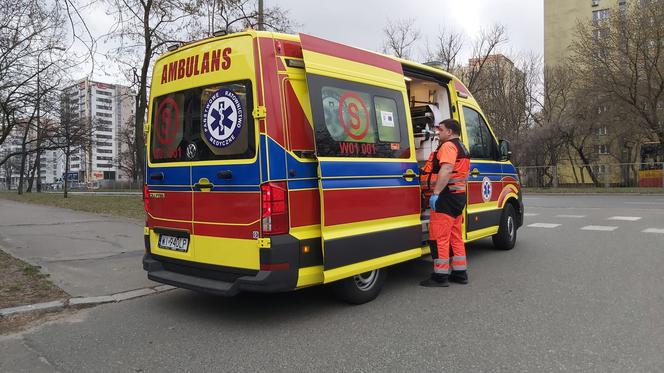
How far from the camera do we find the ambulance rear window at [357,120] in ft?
14.3

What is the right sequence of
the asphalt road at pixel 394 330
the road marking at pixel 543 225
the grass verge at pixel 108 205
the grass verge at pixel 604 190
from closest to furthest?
the asphalt road at pixel 394 330
the road marking at pixel 543 225
the grass verge at pixel 108 205
the grass verge at pixel 604 190

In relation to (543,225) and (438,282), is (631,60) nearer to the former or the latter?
(543,225)

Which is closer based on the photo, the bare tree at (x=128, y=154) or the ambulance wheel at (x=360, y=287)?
the ambulance wheel at (x=360, y=287)

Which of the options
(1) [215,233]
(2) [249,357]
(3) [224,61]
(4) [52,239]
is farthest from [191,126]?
(4) [52,239]

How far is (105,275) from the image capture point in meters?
6.43

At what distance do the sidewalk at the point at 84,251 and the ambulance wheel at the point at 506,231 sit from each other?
524 centimetres

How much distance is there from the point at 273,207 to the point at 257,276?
59 cm

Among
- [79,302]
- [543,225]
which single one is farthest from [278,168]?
[543,225]

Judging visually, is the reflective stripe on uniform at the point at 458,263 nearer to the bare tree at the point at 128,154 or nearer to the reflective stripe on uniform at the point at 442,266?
the reflective stripe on uniform at the point at 442,266

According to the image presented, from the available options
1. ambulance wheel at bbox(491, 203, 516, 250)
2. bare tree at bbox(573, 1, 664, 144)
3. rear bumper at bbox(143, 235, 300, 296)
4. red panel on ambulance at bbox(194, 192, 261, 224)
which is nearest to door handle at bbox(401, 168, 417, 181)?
rear bumper at bbox(143, 235, 300, 296)

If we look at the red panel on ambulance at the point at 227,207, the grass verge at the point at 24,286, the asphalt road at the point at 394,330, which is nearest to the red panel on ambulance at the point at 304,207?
the red panel on ambulance at the point at 227,207

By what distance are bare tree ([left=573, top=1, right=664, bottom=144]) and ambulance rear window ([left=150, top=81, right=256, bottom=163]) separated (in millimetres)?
30041

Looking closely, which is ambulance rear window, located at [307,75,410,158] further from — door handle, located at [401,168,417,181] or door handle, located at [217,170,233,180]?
door handle, located at [217,170,233,180]

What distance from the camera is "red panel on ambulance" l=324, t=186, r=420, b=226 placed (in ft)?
14.3
